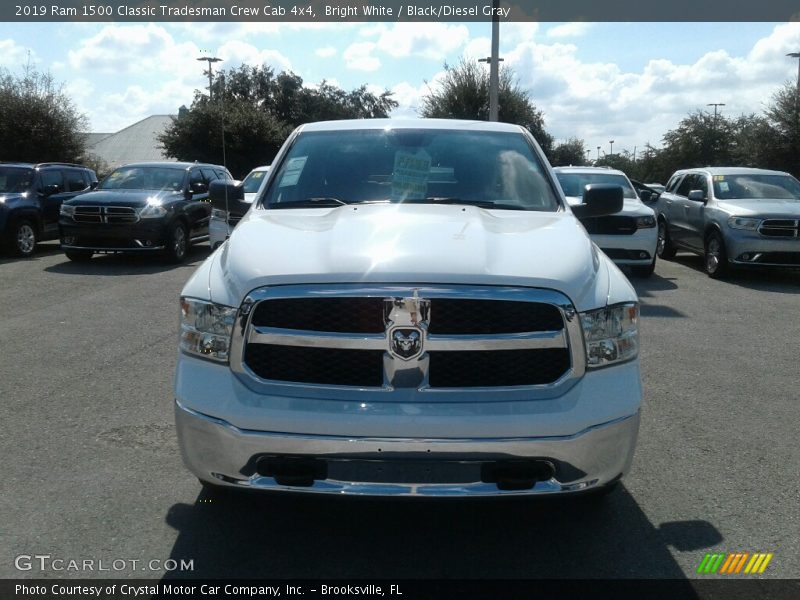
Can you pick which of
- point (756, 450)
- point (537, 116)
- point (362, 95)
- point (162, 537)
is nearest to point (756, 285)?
point (756, 450)

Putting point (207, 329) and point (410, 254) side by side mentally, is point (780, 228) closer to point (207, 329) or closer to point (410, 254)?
point (410, 254)

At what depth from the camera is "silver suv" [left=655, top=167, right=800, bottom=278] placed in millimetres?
12477

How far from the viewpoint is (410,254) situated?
10.6 ft

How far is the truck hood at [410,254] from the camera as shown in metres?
3.13

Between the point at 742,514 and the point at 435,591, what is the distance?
1659 millimetres

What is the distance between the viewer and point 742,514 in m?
3.86

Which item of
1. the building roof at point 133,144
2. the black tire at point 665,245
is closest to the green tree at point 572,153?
the building roof at point 133,144

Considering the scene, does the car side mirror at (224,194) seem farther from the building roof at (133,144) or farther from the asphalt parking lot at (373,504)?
the building roof at (133,144)

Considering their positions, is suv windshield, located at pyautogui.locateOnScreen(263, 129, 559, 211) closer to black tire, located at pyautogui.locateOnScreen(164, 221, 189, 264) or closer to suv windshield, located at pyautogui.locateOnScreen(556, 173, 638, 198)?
suv windshield, located at pyautogui.locateOnScreen(556, 173, 638, 198)

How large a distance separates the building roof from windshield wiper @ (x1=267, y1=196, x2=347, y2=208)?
208 ft

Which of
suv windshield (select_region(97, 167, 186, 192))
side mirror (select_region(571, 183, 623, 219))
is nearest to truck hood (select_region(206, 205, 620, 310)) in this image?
side mirror (select_region(571, 183, 623, 219))

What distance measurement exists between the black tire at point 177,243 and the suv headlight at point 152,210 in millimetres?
299

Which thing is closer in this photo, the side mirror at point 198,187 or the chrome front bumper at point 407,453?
the chrome front bumper at point 407,453

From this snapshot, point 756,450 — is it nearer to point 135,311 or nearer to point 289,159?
point 289,159
